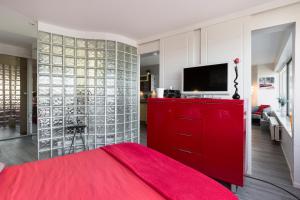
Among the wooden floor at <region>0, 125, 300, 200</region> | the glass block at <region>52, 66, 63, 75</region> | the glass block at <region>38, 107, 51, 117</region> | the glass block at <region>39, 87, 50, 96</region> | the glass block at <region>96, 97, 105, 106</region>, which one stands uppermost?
the glass block at <region>52, 66, 63, 75</region>

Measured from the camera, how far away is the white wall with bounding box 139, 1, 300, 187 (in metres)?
2.24

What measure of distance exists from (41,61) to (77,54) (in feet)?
2.17

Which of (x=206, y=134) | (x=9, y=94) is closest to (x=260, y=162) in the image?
(x=206, y=134)

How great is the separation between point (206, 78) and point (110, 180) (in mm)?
2130

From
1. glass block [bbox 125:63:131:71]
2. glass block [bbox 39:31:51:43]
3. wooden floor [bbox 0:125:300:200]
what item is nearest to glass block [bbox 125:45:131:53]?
glass block [bbox 125:63:131:71]

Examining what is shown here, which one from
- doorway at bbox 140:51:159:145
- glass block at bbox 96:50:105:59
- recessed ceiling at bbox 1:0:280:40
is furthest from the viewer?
doorway at bbox 140:51:159:145

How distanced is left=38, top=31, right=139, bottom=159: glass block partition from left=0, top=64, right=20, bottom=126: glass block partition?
2888 millimetres

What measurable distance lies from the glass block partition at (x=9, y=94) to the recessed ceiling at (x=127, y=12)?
3135mm

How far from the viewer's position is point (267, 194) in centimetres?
206

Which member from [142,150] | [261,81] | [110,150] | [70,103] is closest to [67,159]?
[110,150]

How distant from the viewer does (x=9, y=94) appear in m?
5.00

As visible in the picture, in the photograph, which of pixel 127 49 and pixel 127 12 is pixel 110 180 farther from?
pixel 127 49

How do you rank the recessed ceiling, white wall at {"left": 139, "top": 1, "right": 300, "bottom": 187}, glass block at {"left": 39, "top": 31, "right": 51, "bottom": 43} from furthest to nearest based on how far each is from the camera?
glass block at {"left": 39, "top": 31, "right": 51, "bottom": 43} < the recessed ceiling < white wall at {"left": 139, "top": 1, "right": 300, "bottom": 187}

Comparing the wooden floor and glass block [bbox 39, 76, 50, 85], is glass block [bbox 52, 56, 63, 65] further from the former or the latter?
the wooden floor
